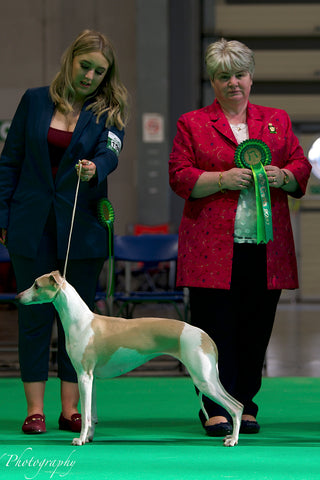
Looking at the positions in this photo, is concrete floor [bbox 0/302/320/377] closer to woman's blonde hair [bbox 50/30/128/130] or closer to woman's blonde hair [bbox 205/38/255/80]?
woman's blonde hair [bbox 50/30/128/130]

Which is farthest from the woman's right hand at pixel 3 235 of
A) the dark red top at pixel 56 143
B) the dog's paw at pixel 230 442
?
the dog's paw at pixel 230 442

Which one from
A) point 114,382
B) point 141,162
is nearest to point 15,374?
point 114,382

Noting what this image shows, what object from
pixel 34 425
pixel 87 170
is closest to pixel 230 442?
pixel 34 425

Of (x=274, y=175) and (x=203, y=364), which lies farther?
(x=274, y=175)

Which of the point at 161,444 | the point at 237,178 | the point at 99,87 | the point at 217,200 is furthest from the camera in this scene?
the point at 99,87

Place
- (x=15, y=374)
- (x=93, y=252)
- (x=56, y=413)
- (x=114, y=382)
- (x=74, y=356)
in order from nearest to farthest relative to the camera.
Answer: (x=74, y=356), (x=93, y=252), (x=56, y=413), (x=114, y=382), (x=15, y=374)

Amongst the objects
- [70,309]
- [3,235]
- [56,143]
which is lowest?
[70,309]

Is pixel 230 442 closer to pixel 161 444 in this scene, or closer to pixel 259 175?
pixel 161 444

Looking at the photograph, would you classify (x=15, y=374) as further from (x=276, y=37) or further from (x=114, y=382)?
(x=276, y=37)

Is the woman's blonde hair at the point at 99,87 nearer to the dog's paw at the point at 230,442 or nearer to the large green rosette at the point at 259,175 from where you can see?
the large green rosette at the point at 259,175

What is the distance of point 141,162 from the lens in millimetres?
9969

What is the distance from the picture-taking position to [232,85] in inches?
105

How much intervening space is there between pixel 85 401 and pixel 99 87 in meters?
1.19

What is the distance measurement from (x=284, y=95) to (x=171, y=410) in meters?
7.81
